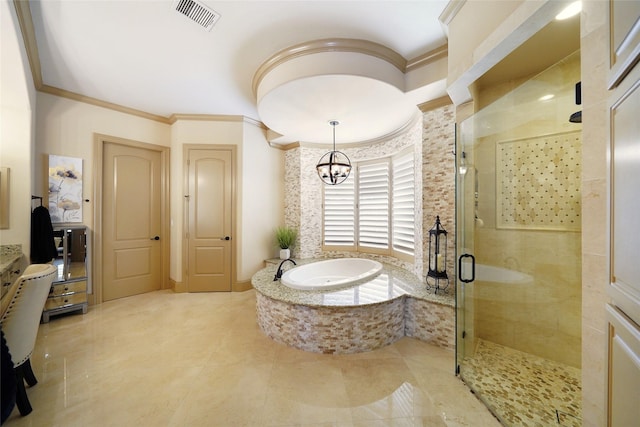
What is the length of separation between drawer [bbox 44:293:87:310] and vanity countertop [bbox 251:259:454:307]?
2.29 metres

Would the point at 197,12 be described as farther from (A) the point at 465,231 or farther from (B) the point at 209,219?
(A) the point at 465,231

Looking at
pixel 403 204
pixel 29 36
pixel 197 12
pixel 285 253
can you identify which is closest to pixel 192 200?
pixel 285 253

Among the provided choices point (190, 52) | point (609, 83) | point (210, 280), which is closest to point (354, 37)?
point (190, 52)

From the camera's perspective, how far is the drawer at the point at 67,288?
10.1 ft

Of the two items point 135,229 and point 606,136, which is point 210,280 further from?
point 606,136

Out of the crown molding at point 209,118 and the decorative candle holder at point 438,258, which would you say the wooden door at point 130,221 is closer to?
the crown molding at point 209,118

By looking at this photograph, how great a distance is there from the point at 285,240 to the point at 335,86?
9.19 feet

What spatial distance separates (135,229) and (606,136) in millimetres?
5068

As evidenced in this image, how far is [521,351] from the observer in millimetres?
2371

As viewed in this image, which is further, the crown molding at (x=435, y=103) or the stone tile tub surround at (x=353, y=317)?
the crown molding at (x=435, y=103)

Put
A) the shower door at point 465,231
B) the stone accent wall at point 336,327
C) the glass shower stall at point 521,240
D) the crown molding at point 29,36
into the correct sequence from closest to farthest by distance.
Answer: the crown molding at point 29,36 → the glass shower stall at point 521,240 → the shower door at point 465,231 → the stone accent wall at point 336,327

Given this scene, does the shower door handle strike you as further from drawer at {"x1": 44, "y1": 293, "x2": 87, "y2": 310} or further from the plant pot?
drawer at {"x1": 44, "y1": 293, "x2": 87, "y2": 310}

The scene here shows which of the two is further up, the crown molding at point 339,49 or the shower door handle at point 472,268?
the crown molding at point 339,49

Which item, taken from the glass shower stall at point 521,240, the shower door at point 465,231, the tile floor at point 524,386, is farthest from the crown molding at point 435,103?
the tile floor at point 524,386
